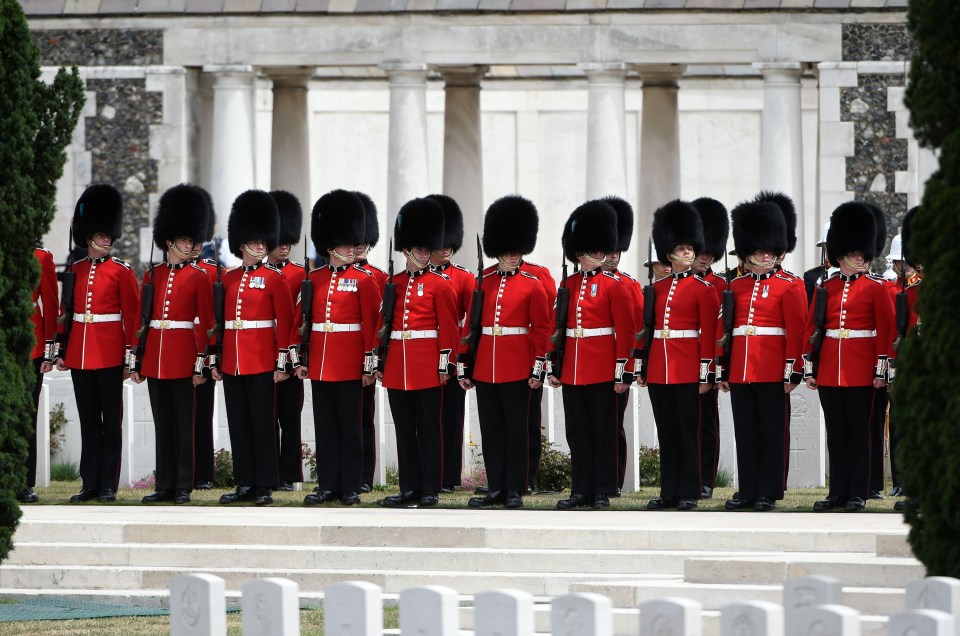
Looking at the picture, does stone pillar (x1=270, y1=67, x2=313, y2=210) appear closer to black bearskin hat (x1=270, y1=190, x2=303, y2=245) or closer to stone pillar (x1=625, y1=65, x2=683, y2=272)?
stone pillar (x1=625, y1=65, x2=683, y2=272)

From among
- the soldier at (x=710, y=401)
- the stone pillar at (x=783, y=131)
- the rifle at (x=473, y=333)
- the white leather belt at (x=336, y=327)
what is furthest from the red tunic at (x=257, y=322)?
the stone pillar at (x=783, y=131)

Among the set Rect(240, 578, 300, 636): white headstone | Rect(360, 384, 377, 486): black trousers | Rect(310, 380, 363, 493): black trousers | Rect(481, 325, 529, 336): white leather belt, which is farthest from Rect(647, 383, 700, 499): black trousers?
Rect(240, 578, 300, 636): white headstone

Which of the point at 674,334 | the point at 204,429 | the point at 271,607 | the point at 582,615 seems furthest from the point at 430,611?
the point at 204,429

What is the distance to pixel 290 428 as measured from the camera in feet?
50.3

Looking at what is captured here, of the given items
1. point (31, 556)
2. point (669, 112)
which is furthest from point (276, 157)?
point (31, 556)

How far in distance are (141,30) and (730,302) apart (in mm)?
16165

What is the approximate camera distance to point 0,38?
1052 centimetres

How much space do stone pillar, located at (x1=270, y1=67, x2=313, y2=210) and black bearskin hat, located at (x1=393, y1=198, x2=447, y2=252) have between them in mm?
15219

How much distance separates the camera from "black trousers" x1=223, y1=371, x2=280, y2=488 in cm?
1445

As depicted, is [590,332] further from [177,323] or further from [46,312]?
[46,312]

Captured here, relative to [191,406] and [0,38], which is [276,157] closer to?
[191,406]

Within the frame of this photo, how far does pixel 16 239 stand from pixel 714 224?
21.9 feet

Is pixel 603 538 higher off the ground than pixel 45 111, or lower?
lower

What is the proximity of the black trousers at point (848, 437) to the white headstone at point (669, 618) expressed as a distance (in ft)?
24.8
